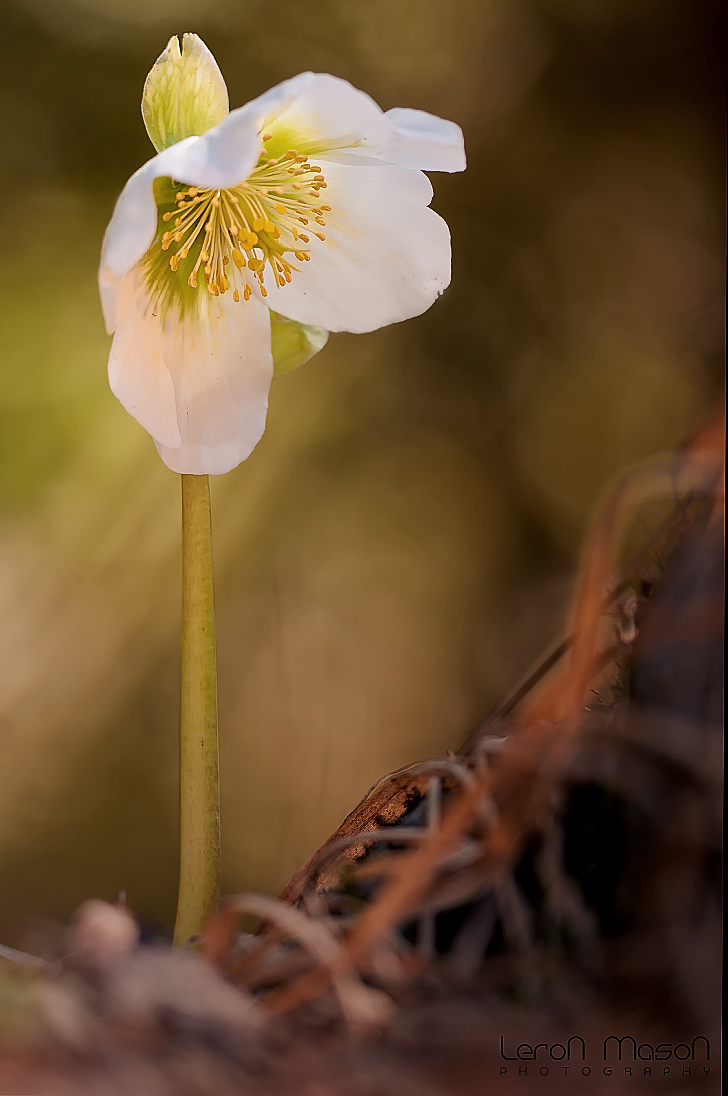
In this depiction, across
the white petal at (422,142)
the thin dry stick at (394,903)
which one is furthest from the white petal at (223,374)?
the thin dry stick at (394,903)

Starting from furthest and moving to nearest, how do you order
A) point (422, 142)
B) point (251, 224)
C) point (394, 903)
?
point (251, 224), point (422, 142), point (394, 903)

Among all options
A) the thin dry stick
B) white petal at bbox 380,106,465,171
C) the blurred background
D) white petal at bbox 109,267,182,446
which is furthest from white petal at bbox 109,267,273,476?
the blurred background

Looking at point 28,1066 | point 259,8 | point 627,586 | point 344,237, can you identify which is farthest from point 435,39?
point 28,1066

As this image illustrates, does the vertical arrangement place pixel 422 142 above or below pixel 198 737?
above

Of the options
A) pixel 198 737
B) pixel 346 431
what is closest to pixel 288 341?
pixel 198 737

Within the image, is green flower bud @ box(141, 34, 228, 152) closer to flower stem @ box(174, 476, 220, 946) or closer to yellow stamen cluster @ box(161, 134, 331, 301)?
yellow stamen cluster @ box(161, 134, 331, 301)

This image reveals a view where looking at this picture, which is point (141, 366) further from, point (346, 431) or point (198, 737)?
point (346, 431)

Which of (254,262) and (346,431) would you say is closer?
(254,262)
